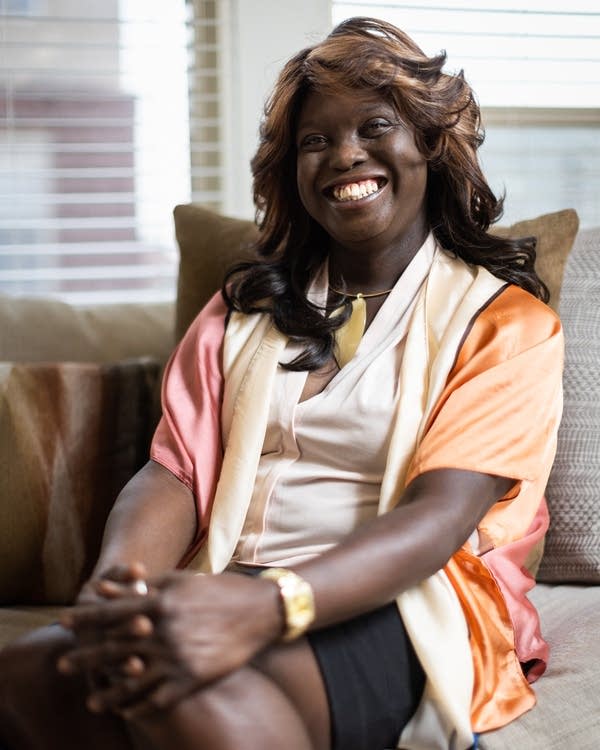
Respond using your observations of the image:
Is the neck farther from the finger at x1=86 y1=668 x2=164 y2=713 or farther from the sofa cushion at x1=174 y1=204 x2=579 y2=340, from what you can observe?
the finger at x1=86 y1=668 x2=164 y2=713

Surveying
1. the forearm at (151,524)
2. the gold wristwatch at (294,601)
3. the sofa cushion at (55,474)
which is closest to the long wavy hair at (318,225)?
the forearm at (151,524)

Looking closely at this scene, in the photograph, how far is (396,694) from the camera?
4.37 ft

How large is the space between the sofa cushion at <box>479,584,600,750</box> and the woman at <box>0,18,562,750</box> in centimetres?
3

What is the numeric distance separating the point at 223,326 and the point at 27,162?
1063 mm

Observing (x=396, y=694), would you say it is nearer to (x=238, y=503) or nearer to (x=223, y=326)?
(x=238, y=503)

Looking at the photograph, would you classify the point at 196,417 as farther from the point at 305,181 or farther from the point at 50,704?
the point at 50,704

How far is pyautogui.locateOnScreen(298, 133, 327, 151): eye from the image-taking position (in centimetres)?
162

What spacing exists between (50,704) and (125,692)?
0.19 metres

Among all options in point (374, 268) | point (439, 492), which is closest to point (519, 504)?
point (439, 492)

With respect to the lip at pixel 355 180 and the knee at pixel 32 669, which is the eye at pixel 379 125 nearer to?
the lip at pixel 355 180

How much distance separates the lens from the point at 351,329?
1.66 metres

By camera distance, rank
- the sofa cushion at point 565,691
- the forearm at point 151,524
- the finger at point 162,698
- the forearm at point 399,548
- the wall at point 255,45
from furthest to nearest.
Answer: the wall at point 255,45
the forearm at point 151,524
the sofa cushion at point 565,691
the forearm at point 399,548
the finger at point 162,698

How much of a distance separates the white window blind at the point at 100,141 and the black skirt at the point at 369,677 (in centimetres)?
147

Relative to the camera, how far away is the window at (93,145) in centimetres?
254
